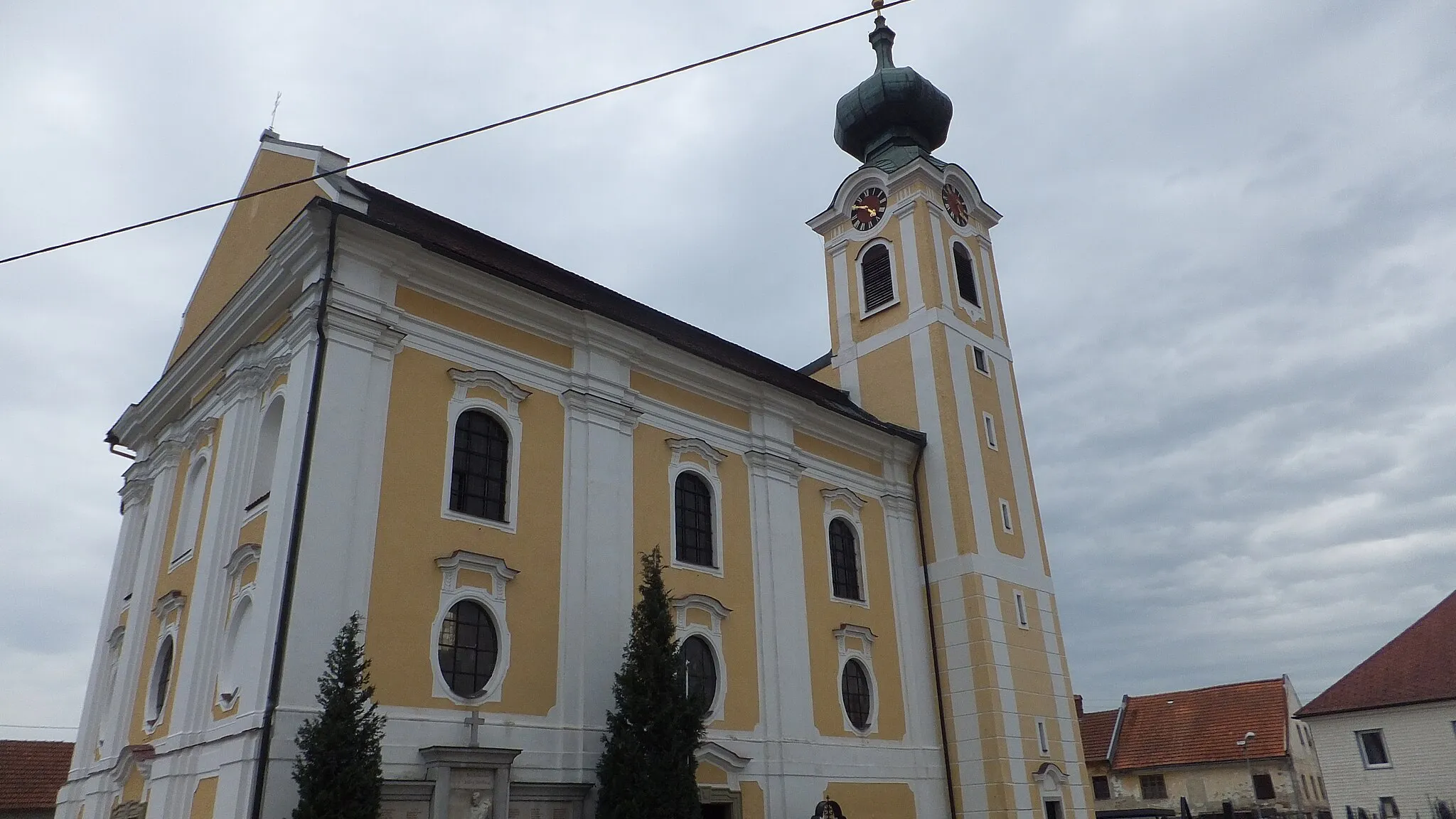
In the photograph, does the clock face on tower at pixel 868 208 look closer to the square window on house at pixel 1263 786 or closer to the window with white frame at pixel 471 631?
the window with white frame at pixel 471 631

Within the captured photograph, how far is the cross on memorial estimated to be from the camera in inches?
473

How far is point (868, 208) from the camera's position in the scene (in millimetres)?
24469

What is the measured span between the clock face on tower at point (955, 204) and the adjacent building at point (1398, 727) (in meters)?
19.0

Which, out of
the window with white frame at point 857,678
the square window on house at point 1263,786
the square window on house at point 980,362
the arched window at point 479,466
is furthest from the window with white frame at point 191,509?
the square window on house at point 1263,786

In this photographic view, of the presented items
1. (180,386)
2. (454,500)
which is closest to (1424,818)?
(454,500)

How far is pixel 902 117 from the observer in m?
25.4

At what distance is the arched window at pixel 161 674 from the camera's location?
48.6ft

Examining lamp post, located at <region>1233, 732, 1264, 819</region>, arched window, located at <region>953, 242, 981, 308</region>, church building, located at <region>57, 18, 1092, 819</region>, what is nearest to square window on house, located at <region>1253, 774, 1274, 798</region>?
lamp post, located at <region>1233, 732, 1264, 819</region>

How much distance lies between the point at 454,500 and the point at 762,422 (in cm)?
650

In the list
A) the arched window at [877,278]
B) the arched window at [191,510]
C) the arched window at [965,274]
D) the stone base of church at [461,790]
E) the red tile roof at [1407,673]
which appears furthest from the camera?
the red tile roof at [1407,673]

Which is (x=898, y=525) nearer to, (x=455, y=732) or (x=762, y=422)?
(x=762, y=422)

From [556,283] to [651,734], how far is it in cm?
736

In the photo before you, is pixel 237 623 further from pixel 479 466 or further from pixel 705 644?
pixel 705 644

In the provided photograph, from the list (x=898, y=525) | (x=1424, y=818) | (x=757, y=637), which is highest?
(x=898, y=525)
